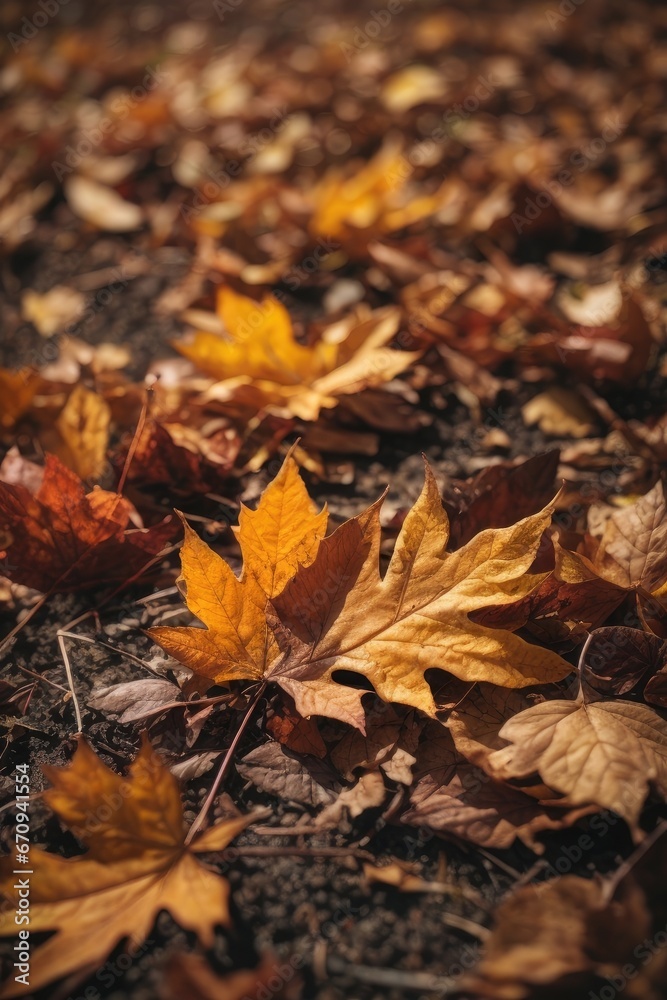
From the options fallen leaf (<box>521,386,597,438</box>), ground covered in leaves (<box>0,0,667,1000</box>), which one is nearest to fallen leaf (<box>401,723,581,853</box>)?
ground covered in leaves (<box>0,0,667,1000</box>)

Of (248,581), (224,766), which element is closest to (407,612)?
(248,581)

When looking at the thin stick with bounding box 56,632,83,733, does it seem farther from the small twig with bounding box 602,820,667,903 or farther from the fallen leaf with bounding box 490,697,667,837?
the small twig with bounding box 602,820,667,903

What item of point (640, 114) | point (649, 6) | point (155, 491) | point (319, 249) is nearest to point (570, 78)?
point (640, 114)

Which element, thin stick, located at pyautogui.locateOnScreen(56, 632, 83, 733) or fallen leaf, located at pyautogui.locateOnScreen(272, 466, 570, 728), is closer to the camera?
fallen leaf, located at pyautogui.locateOnScreen(272, 466, 570, 728)

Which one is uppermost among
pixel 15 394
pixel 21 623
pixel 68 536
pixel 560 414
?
pixel 15 394

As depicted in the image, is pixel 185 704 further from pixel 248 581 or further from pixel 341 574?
pixel 341 574

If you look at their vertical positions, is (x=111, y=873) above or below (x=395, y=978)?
above

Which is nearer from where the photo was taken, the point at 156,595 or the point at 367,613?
the point at 367,613
